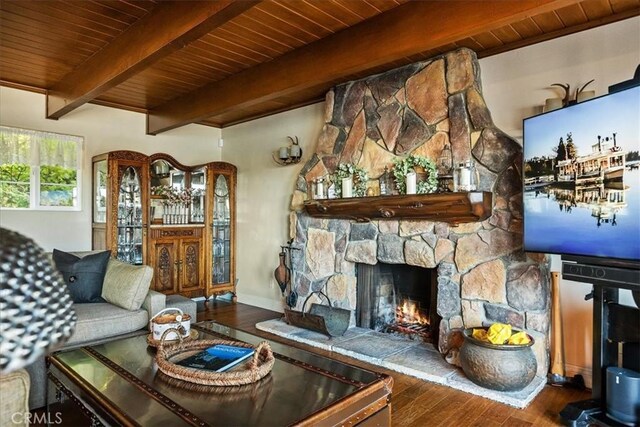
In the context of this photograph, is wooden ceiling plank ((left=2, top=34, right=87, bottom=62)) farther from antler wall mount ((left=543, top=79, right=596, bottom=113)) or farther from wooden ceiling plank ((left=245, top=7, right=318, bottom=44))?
antler wall mount ((left=543, top=79, right=596, bottom=113))

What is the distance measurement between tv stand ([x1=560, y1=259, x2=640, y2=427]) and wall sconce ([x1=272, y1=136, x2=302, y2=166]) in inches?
124

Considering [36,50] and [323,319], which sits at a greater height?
[36,50]

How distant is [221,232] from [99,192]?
1592mm

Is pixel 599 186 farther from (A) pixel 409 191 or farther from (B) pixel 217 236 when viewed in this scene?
(B) pixel 217 236

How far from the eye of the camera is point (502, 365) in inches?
103

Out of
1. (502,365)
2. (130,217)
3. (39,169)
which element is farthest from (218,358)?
(39,169)

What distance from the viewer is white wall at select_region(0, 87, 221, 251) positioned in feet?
13.9

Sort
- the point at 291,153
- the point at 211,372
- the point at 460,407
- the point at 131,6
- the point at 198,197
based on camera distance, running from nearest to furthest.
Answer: the point at 211,372 → the point at 460,407 → the point at 131,6 → the point at 291,153 → the point at 198,197

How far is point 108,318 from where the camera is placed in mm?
2945

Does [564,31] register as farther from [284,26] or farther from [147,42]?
[147,42]

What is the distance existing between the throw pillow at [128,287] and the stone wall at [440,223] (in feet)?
5.63

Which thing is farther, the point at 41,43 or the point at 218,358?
the point at 41,43

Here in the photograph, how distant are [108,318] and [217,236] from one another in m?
2.66

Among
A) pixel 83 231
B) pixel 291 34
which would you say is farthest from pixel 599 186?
pixel 83 231
